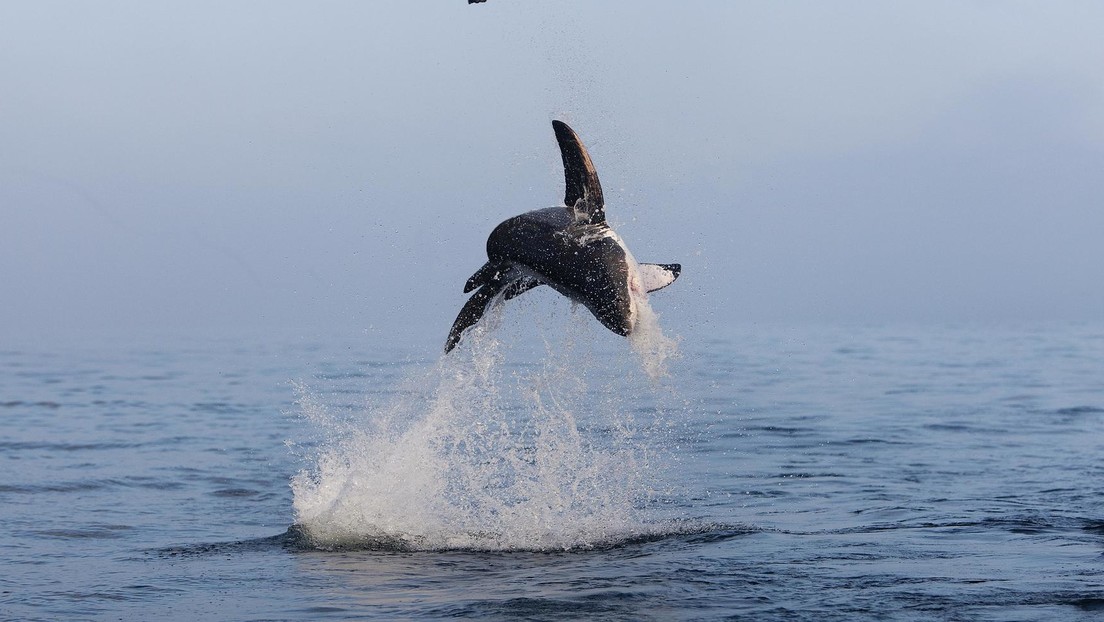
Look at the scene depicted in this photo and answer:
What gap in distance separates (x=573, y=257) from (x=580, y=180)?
89 cm

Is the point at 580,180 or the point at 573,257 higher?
the point at 580,180

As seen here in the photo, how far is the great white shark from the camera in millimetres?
9852

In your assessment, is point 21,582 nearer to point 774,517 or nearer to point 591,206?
point 591,206

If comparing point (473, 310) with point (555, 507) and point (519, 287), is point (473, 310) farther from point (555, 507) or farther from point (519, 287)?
point (555, 507)

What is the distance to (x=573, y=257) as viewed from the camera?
989 centimetres

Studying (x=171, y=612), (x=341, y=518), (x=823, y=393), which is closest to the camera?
(x=171, y=612)

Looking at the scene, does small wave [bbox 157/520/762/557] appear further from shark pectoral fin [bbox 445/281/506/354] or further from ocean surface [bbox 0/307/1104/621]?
shark pectoral fin [bbox 445/281/506/354]

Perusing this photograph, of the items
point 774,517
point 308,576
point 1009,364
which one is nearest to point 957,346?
point 1009,364

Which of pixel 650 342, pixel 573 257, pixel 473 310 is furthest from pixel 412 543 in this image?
pixel 573 257

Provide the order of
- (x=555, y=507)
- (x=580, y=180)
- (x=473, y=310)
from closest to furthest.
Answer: (x=580, y=180) < (x=473, y=310) < (x=555, y=507)

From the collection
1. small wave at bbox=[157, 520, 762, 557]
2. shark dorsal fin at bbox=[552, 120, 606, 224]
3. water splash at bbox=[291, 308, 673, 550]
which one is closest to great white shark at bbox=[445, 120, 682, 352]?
shark dorsal fin at bbox=[552, 120, 606, 224]

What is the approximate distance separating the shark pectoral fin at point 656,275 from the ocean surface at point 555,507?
621 millimetres

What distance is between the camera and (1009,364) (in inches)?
1496

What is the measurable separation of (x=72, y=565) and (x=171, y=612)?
2270mm
